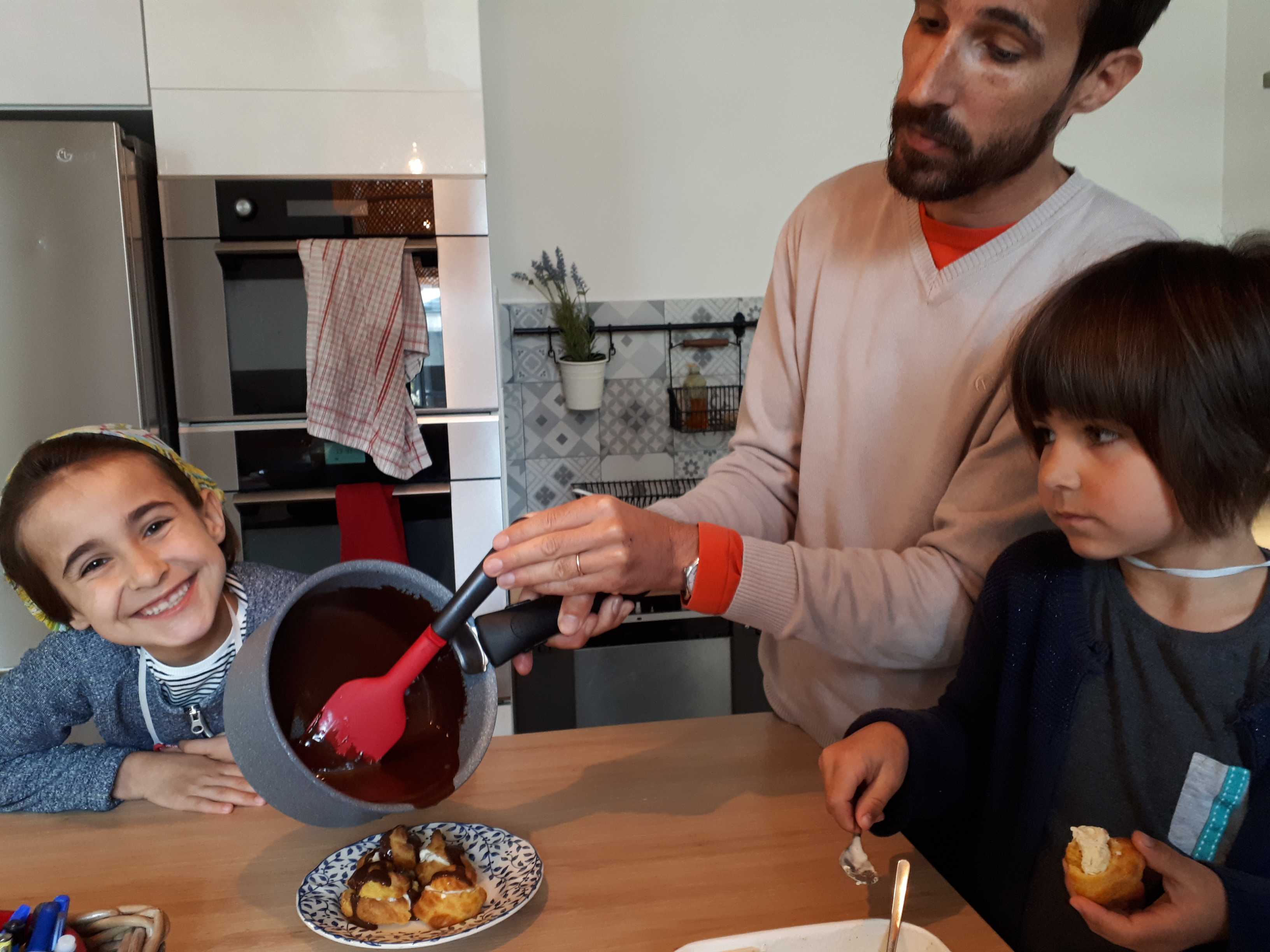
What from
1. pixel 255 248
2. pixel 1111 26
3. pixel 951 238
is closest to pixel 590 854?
pixel 951 238

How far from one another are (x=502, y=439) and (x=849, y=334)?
1235 millimetres

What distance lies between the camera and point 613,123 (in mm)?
2396

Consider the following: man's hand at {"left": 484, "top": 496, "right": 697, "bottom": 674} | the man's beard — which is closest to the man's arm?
man's hand at {"left": 484, "top": 496, "right": 697, "bottom": 674}

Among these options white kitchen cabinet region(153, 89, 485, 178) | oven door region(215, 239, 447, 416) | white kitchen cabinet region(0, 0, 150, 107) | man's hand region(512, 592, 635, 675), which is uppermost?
white kitchen cabinet region(0, 0, 150, 107)

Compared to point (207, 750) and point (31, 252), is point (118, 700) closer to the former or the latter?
point (207, 750)

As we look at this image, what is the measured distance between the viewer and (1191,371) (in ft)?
2.53

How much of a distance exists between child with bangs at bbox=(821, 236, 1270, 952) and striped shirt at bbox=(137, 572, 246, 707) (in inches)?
29.2

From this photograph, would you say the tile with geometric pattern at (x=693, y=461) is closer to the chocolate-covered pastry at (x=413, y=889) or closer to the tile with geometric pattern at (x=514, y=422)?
the tile with geometric pattern at (x=514, y=422)

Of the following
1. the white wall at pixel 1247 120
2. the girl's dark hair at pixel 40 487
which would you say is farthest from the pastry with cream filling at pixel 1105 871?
the white wall at pixel 1247 120

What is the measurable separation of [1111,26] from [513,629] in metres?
0.80

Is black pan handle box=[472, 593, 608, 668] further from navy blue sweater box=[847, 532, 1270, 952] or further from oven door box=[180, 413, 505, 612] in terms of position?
oven door box=[180, 413, 505, 612]

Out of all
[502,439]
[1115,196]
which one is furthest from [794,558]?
[502,439]

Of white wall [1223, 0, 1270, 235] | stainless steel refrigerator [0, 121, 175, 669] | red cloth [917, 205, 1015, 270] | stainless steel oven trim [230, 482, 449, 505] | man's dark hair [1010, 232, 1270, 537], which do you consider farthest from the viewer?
white wall [1223, 0, 1270, 235]

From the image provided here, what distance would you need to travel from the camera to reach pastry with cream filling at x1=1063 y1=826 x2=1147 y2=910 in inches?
27.6
